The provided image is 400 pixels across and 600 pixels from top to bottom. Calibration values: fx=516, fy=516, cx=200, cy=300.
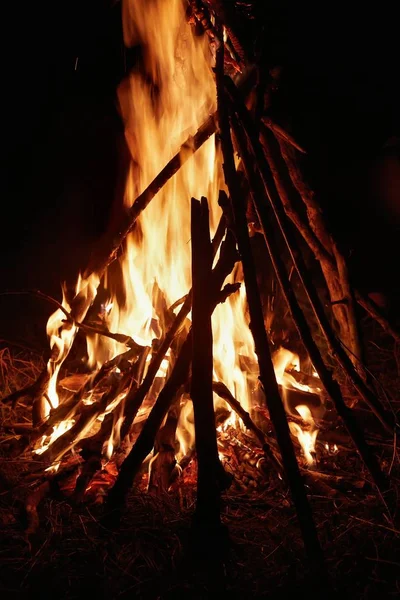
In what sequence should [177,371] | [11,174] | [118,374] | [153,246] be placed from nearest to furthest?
1. [177,371]
2. [118,374]
3. [153,246]
4. [11,174]

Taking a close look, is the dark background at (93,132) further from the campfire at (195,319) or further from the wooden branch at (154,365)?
the wooden branch at (154,365)

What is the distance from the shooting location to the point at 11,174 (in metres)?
6.12

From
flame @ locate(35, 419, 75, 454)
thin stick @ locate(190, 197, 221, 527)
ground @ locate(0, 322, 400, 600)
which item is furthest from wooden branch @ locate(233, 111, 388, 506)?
flame @ locate(35, 419, 75, 454)

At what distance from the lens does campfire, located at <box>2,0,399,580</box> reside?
2.35 metres

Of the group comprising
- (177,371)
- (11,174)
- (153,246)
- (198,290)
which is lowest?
(177,371)

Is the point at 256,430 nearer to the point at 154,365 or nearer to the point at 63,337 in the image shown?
the point at 154,365

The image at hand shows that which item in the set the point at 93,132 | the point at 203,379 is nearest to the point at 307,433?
the point at 203,379

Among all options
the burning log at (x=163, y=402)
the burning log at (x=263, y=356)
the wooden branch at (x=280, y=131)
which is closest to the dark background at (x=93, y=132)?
the wooden branch at (x=280, y=131)

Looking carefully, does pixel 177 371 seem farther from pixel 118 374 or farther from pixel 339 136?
pixel 339 136

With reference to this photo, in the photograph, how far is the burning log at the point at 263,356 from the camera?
2.07m

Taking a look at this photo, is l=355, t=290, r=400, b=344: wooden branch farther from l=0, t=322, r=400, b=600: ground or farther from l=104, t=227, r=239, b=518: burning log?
l=104, t=227, r=239, b=518: burning log

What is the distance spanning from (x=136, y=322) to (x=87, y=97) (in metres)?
3.82

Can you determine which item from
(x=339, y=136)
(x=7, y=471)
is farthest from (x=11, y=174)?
(x=7, y=471)

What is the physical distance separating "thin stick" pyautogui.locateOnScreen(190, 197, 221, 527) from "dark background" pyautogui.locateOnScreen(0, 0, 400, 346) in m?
3.30
